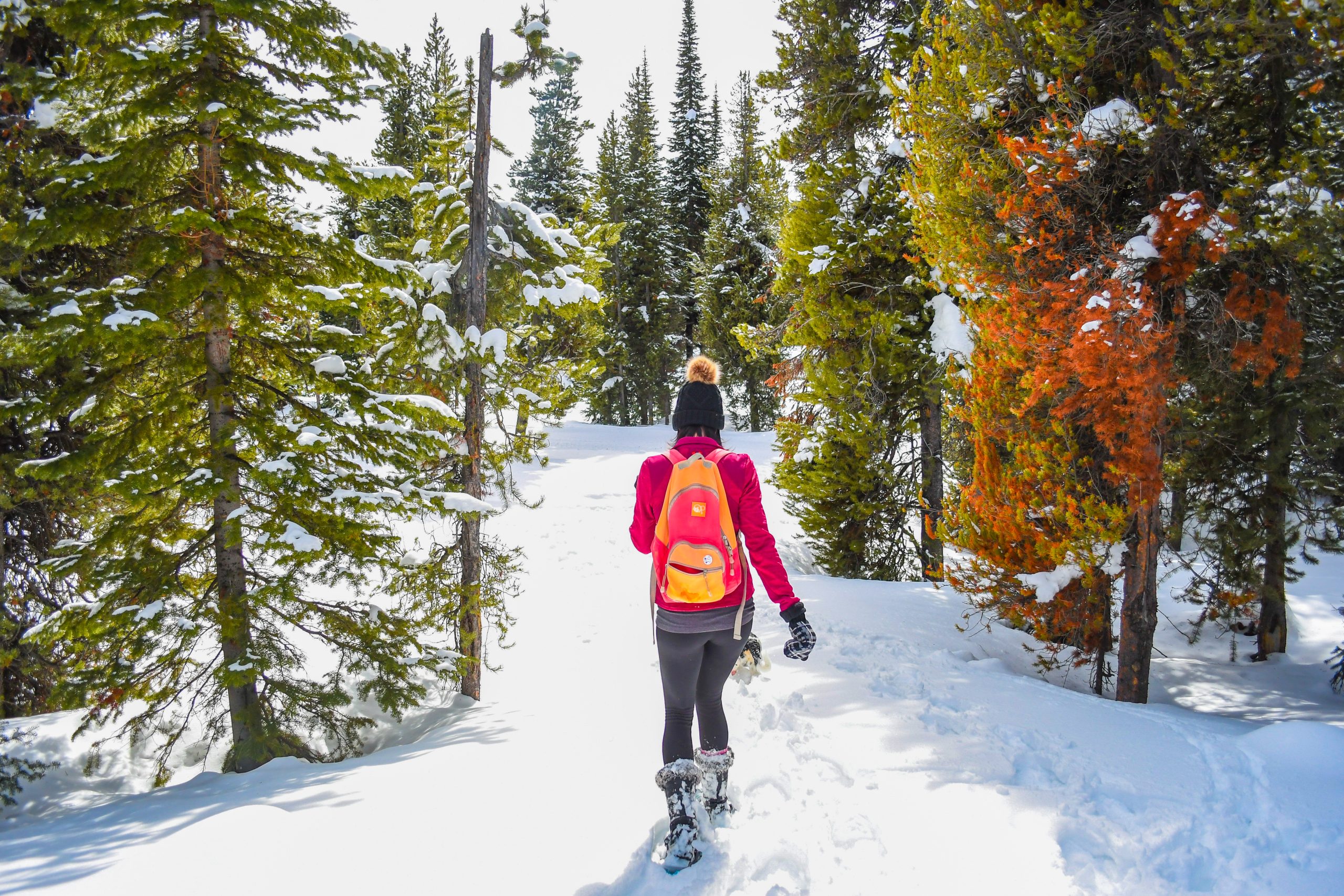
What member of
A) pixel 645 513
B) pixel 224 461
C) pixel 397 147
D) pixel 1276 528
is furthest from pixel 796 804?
pixel 397 147

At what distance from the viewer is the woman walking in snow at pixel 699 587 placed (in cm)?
323

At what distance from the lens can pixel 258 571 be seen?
21.1 feet

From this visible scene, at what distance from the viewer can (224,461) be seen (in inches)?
225

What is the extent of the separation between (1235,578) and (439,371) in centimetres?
1045

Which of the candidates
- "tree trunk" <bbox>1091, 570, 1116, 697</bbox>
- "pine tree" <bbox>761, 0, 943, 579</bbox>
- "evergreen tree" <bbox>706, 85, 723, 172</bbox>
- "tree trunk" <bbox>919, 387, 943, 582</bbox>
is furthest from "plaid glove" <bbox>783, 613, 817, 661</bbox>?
"evergreen tree" <bbox>706, 85, 723, 172</bbox>

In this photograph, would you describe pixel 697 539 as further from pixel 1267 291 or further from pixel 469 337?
pixel 1267 291

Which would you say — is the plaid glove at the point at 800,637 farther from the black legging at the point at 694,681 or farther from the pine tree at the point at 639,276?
the pine tree at the point at 639,276

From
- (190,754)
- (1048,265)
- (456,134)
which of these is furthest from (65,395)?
(456,134)

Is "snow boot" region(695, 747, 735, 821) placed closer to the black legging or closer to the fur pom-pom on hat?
the black legging

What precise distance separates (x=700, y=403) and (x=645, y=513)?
665 millimetres

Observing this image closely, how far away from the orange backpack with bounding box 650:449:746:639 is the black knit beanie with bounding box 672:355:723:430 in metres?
0.22

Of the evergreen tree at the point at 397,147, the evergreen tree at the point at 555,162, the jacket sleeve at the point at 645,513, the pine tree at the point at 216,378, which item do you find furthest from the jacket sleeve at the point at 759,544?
the evergreen tree at the point at 555,162

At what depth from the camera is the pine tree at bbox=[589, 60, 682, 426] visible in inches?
1241

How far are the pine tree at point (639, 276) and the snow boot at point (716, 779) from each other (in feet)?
90.6
